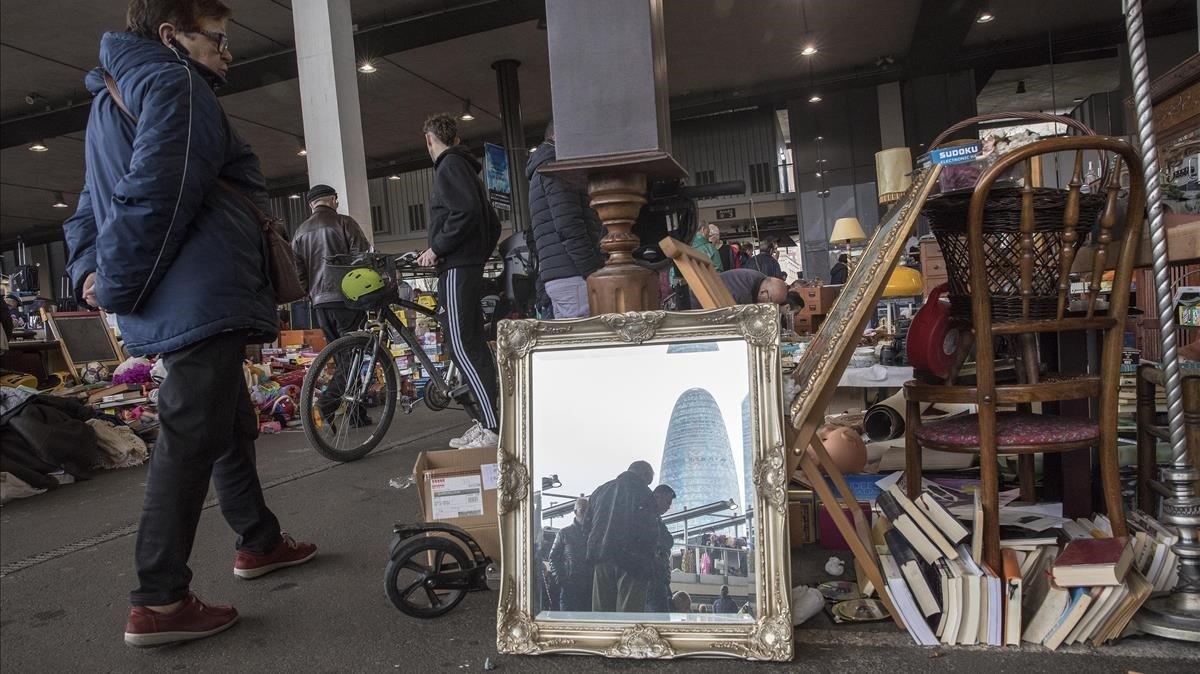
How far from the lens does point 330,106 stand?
577 cm

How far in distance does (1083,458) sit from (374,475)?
107 inches

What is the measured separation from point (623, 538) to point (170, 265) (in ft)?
3.90

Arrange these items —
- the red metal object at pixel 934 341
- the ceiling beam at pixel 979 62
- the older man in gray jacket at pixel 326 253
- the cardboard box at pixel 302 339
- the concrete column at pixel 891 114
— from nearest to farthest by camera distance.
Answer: the red metal object at pixel 934 341 < the older man in gray jacket at pixel 326 253 < the cardboard box at pixel 302 339 < the ceiling beam at pixel 979 62 < the concrete column at pixel 891 114

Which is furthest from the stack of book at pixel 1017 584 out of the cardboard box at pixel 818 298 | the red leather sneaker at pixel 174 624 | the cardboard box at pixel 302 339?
the cardboard box at pixel 302 339

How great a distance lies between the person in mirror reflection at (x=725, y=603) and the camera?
1.28 m

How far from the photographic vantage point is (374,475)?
324 centimetres

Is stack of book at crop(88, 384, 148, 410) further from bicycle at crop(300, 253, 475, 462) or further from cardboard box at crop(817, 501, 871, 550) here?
cardboard box at crop(817, 501, 871, 550)

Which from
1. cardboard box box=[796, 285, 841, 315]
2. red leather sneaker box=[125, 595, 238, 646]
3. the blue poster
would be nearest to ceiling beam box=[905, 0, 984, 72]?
cardboard box box=[796, 285, 841, 315]

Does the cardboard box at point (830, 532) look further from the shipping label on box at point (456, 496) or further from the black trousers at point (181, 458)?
the black trousers at point (181, 458)

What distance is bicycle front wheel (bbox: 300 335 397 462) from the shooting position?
3522 mm

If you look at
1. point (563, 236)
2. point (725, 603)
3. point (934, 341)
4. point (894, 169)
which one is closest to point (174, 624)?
point (725, 603)

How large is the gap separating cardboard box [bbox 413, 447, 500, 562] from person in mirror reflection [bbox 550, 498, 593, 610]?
488 mm

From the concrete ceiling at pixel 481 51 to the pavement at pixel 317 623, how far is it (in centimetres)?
640

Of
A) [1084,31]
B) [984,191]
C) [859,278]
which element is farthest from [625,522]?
[1084,31]
